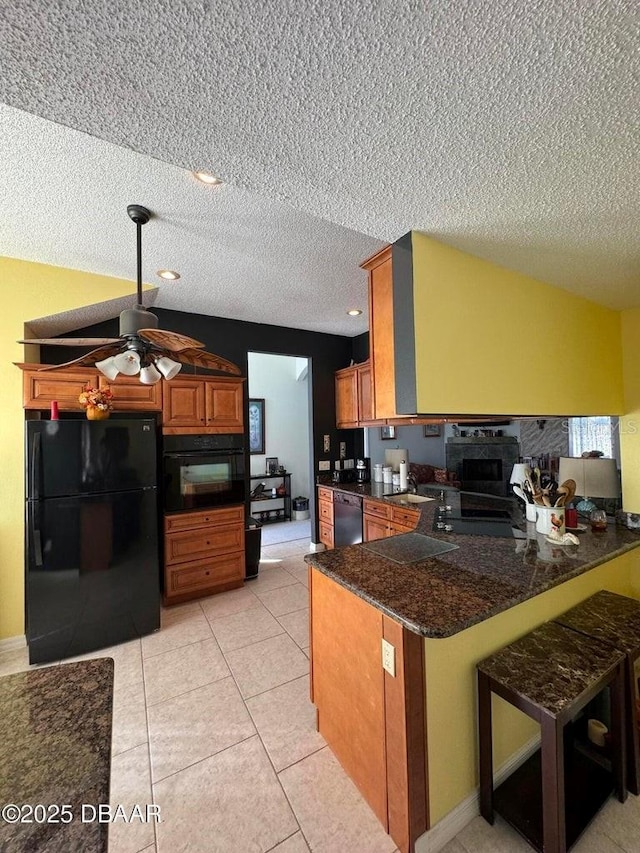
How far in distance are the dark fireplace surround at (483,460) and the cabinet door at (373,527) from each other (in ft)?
5.43

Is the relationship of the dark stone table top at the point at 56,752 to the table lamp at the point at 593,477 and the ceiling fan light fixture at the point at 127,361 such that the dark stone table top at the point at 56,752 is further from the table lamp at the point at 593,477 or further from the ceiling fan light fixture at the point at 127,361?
the table lamp at the point at 593,477

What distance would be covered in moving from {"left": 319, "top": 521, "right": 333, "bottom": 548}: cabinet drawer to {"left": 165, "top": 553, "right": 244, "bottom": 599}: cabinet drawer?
3.96 feet

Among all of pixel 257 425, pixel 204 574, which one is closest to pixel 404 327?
pixel 204 574

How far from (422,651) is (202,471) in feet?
8.68

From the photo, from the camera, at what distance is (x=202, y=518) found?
3.30m

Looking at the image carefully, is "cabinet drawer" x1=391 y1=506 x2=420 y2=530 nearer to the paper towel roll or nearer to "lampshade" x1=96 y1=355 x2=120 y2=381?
the paper towel roll

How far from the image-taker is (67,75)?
2.39ft

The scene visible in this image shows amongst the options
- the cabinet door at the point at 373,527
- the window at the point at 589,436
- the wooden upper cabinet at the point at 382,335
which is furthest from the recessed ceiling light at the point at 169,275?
the window at the point at 589,436

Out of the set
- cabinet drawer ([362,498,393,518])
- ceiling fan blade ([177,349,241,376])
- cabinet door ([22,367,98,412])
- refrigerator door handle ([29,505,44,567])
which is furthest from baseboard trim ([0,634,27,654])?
cabinet drawer ([362,498,393,518])

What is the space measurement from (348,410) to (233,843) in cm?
372

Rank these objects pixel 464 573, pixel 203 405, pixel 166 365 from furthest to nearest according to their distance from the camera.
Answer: pixel 203 405 < pixel 166 365 < pixel 464 573

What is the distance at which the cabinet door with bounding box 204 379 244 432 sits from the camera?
11.2 ft

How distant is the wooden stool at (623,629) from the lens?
1.41 meters

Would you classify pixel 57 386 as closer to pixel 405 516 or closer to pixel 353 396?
pixel 353 396
